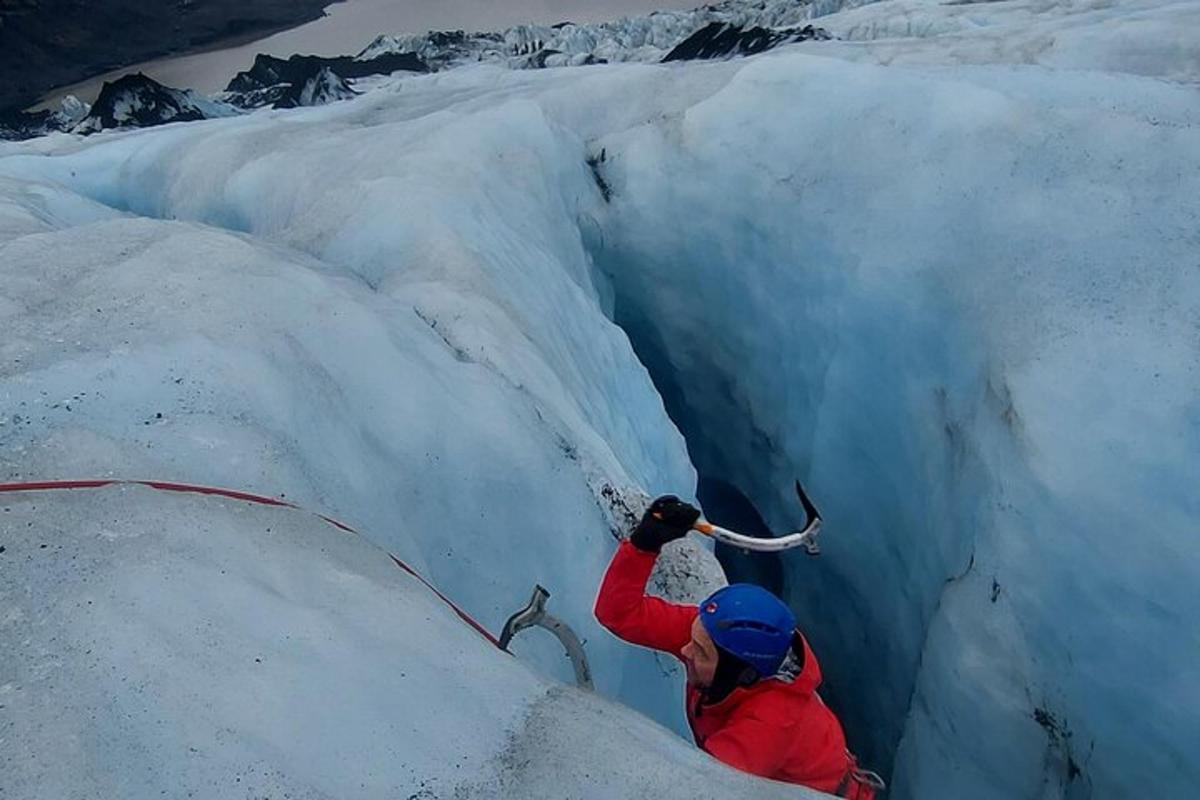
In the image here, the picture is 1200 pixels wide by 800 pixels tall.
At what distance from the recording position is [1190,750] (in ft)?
6.79

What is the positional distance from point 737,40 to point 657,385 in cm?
405

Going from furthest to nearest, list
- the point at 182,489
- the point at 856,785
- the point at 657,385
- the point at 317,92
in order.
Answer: the point at 317,92 → the point at 657,385 → the point at 856,785 → the point at 182,489

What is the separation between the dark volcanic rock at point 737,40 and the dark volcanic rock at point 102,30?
13.9 metres

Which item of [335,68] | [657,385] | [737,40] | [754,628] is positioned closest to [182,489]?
[754,628]

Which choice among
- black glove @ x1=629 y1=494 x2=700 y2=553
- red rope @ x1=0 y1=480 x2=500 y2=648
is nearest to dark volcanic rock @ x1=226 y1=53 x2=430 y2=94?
black glove @ x1=629 y1=494 x2=700 y2=553

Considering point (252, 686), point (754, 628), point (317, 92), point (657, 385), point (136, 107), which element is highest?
point (252, 686)

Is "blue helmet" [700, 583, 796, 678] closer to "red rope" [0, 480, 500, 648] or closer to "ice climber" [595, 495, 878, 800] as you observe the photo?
"ice climber" [595, 495, 878, 800]

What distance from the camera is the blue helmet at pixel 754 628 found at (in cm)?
176

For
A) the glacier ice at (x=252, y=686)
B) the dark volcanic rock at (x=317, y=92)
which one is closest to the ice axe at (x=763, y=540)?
the glacier ice at (x=252, y=686)

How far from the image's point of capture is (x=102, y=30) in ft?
61.7

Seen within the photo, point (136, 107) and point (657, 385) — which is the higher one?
point (136, 107)

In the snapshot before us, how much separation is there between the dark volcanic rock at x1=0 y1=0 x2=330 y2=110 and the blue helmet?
18.5 metres

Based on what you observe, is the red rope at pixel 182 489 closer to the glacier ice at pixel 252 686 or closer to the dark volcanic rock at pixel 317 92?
the glacier ice at pixel 252 686

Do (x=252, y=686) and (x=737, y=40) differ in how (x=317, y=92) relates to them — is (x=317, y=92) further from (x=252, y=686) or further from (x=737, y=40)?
(x=252, y=686)
